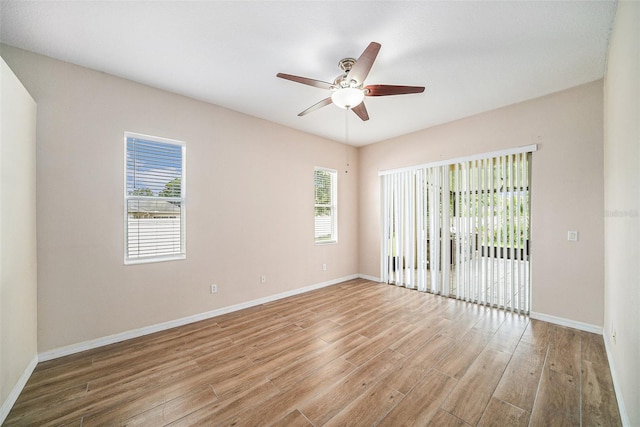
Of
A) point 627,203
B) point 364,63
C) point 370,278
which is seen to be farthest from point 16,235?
point 370,278

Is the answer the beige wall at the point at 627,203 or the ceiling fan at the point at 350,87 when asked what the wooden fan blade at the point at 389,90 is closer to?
the ceiling fan at the point at 350,87

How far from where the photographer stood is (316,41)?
2.23 metres

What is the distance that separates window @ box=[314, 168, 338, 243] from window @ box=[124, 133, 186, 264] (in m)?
2.40

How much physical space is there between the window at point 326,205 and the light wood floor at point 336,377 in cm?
202

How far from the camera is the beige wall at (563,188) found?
9.62 feet

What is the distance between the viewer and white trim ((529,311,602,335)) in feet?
9.51

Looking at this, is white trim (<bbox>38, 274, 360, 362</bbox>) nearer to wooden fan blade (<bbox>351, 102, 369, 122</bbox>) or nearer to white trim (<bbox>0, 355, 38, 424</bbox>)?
white trim (<bbox>0, 355, 38, 424</bbox>)

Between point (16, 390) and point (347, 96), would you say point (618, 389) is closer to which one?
point (347, 96)

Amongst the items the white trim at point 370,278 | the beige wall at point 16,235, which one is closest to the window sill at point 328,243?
the white trim at point 370,278

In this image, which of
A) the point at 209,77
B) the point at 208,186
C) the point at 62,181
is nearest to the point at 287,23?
the point at 209,77

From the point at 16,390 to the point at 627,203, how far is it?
4.63 metres

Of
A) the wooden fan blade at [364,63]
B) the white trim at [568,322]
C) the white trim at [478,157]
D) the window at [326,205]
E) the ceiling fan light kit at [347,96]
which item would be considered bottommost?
the white trim at [568,322]

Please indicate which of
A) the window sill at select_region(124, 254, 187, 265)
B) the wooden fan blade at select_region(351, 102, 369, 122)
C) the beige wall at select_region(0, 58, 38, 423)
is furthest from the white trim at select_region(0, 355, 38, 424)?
the wooden fan blade at select_region(351, 102, 369, 122)

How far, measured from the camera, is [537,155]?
333 cm
